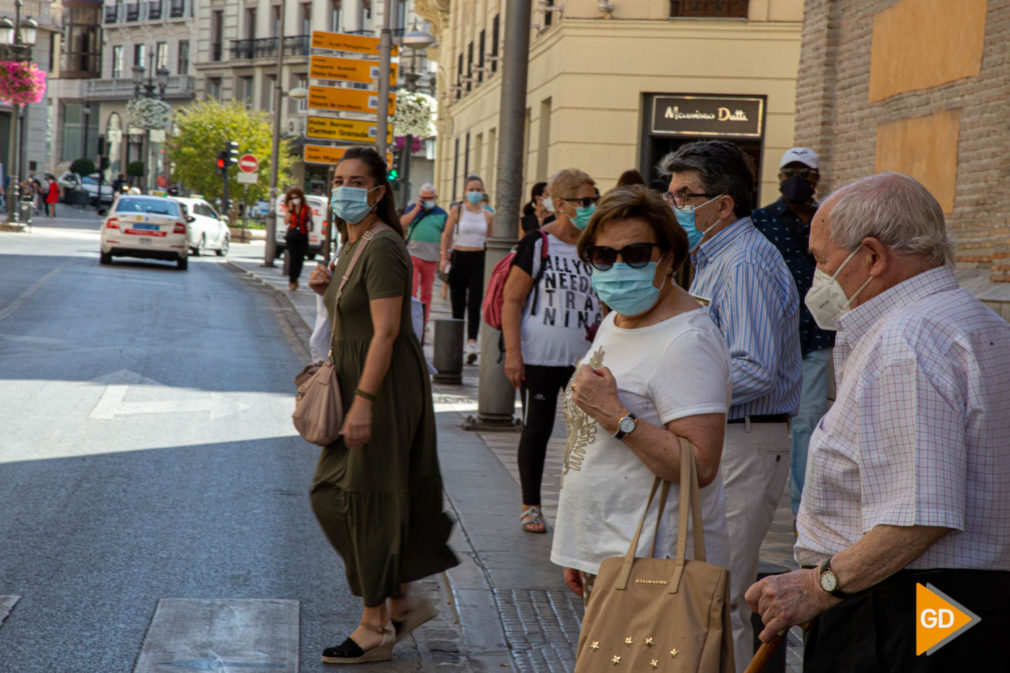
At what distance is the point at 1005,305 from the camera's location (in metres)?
9.28

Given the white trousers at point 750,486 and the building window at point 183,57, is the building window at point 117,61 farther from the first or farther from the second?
the white trousers at point 750,486

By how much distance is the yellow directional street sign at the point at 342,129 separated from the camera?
2212cm

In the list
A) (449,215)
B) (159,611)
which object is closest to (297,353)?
(449,215)

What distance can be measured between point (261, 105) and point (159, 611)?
72786 mm

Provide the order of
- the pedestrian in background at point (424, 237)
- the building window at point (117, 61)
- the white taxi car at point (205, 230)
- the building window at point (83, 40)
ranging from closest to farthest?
1. the pedestrian in background at point (424, 237)
2. the white taxi car at point (205, 230)
3. the building window at point (117, 61)
4. the building window at point (83, 40)

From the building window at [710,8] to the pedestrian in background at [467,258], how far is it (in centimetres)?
706

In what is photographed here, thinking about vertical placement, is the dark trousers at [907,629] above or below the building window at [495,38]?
below

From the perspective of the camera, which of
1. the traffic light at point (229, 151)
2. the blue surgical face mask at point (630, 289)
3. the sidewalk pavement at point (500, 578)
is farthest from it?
the traffic light at point (229, 151)

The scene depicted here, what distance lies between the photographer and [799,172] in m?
7.42

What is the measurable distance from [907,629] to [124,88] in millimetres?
92335

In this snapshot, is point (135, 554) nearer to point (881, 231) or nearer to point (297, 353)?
point (881, 231)

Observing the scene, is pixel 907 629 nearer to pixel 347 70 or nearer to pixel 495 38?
pixel 347 70

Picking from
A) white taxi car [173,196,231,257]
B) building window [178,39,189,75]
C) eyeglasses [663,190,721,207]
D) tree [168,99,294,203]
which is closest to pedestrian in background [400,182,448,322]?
eyeglasses [663,190,721,207]

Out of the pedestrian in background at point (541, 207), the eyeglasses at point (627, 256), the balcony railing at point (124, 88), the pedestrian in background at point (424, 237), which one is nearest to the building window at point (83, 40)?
the balcony railing at point (124, 88)
